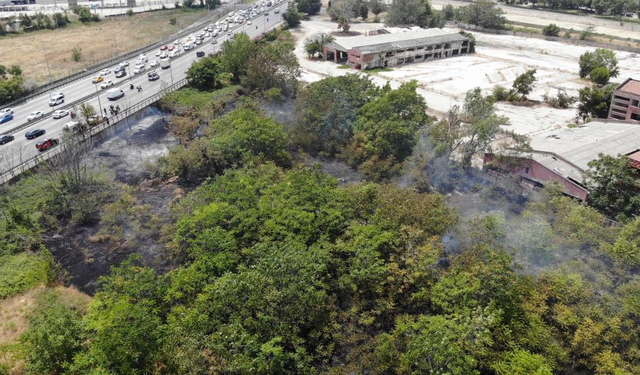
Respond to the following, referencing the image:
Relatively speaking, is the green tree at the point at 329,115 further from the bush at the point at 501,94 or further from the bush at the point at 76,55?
the bush at the point at 76,55

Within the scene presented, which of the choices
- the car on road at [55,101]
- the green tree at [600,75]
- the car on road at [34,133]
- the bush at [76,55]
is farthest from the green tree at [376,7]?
the car on road at [34,133]

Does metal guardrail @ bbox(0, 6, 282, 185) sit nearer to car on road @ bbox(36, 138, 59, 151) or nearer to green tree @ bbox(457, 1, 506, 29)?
car on road @ bbox(36, 138, 59, 151)

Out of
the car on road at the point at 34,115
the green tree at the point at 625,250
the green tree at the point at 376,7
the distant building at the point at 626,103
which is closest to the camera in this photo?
the green tree at the point at 625,250

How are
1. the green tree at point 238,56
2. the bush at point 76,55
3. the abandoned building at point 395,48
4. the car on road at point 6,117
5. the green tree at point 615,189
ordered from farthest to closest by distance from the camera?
the abandoned building at point 395,48 → the bush at point 76,55 → the green tree at point 238,56 → the car on road at point 6,117 → the green tree at point 615,189

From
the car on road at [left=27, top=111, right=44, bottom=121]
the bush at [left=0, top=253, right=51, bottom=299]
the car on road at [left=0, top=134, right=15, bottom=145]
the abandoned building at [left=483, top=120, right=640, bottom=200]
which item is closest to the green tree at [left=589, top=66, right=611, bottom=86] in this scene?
the abandoned building at [left=483, top=120, right=640, bottom=200]

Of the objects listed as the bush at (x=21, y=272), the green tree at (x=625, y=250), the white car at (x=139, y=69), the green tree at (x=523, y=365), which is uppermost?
the white car at (x=139, y=69)

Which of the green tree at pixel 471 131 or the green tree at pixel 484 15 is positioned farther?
the green tree at pixel 484 15

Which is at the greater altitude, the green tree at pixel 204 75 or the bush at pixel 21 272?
the green tree at pixel 204 75
